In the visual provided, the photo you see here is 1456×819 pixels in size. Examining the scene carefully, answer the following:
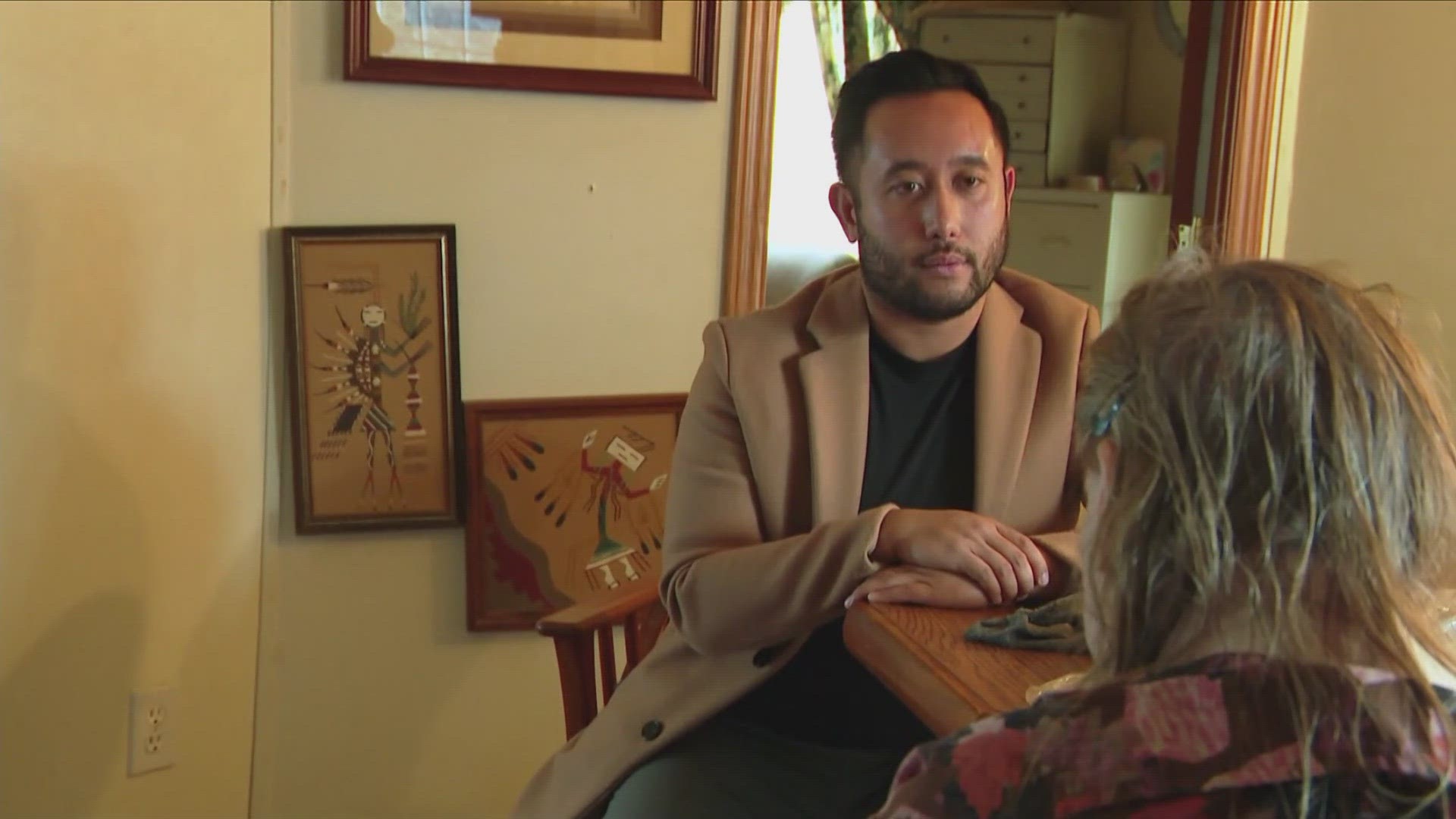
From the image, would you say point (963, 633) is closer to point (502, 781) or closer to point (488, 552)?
point (488, 552)

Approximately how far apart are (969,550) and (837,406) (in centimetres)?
30

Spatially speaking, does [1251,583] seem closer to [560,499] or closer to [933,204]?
[933,204]

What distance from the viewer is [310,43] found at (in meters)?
2.12

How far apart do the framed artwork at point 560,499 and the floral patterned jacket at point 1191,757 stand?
149 centimetres

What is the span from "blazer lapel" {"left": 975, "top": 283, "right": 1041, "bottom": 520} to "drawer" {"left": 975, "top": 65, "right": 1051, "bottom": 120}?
2.38m

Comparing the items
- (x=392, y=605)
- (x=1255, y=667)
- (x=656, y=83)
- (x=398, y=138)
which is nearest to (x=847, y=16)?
(x=656, y=83)

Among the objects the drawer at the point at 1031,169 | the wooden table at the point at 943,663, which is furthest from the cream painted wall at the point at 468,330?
the drawer at the point at 1031,169

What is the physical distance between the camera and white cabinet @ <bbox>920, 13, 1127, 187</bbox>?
3955 mm

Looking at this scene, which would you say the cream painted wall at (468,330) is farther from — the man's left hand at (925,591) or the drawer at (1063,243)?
the drawer at (1063,243)

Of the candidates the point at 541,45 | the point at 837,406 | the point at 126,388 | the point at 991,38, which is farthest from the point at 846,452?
the point at 991,38

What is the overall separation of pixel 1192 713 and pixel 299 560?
1.72 metres

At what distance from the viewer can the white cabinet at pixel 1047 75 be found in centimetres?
396

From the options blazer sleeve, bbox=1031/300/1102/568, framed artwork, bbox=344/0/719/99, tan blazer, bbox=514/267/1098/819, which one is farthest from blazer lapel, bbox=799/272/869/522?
framed artwork, bbox=344/0/719/99

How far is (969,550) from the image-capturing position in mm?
1409
